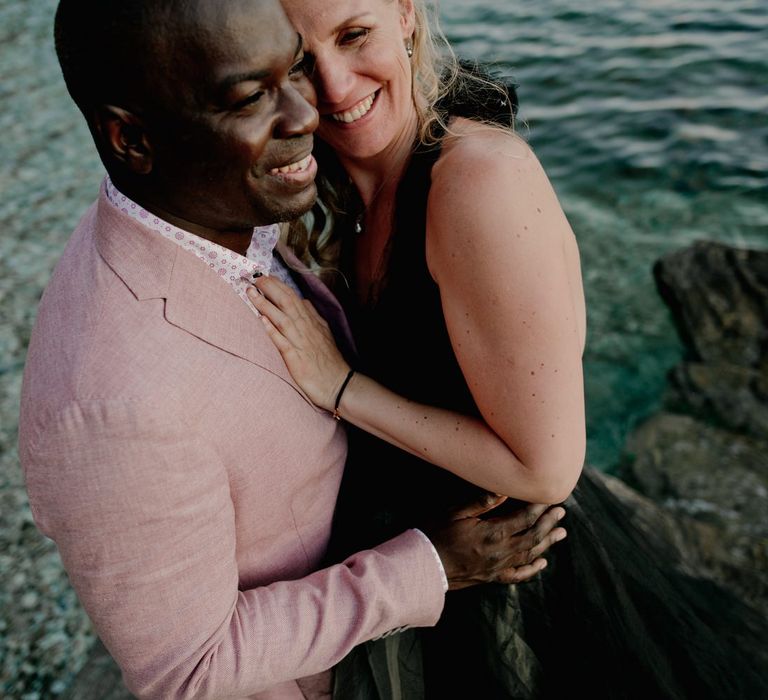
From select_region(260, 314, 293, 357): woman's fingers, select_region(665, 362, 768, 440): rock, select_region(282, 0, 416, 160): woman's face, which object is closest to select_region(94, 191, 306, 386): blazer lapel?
select_region(260, 314, 293, 357): woman's fingers

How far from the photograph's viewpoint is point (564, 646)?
2.17m

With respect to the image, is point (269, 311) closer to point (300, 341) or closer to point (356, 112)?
point (300, 341)

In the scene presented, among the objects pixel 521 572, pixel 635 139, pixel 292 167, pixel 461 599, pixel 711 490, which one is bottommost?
pixel 711 490

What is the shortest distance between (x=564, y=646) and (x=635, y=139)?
654cm

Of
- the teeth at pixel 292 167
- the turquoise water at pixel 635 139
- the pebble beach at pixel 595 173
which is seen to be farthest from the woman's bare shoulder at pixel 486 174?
the turquoise water at pixel 635 139

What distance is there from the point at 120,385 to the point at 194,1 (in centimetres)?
69

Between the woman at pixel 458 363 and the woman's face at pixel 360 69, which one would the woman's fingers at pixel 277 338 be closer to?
the woman at pixel 458 363

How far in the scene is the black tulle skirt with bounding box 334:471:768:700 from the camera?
2.10 meters

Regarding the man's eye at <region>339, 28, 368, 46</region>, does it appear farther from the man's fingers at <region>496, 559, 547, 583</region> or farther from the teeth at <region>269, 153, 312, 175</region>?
the man's fingers at <region>496, 559, 547, 583</region>

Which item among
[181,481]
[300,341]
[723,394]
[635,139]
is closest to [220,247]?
[300,341]

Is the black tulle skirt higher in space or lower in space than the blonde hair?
lower

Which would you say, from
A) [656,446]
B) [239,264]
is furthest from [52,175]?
[239,264]

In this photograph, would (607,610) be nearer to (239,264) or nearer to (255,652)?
(255,652)

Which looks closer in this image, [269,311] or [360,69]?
[269,311]
